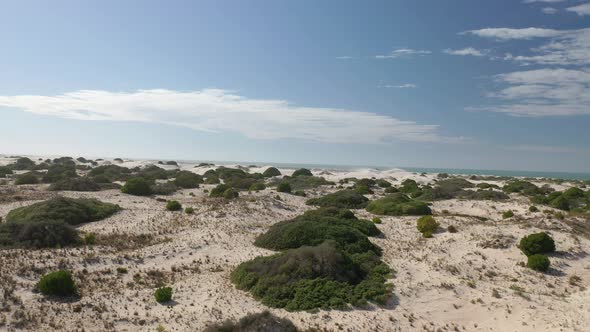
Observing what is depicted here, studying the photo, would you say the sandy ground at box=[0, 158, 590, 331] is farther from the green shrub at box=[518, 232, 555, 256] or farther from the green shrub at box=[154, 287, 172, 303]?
the green shrub at box=[518, 232, 555, 256]

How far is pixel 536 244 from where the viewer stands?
1897cm

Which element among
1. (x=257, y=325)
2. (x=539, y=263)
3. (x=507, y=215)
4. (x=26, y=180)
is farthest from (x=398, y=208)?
(x=26, y=180)

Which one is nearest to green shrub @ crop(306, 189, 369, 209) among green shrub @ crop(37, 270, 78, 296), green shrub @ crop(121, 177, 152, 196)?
green shrub @ crop(121, 177, 152, 196)

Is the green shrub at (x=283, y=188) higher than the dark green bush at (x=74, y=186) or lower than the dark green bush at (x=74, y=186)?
higher

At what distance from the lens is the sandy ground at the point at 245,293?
11297 mm

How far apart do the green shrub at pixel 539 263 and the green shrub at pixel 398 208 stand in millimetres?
12226

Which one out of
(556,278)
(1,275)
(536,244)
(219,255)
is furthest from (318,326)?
(536,244)

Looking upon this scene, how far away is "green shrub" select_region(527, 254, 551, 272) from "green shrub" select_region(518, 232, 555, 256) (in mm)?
1334

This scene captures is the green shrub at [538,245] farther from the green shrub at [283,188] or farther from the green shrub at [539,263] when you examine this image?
the green shrub at [283,188]

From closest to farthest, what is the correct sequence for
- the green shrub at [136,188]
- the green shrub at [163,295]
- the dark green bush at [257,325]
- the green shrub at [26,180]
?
the dark green bush at [257,325]
the green shrub at [163,295]
the green shrub at [136,188]
the green shrub at [26,180]

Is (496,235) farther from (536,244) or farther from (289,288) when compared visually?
(289,288)

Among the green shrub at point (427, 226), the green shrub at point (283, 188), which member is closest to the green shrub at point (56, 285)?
the green shrub at point (427, 226)

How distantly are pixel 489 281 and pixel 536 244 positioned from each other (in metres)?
5.02

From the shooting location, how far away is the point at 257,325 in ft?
31.7
